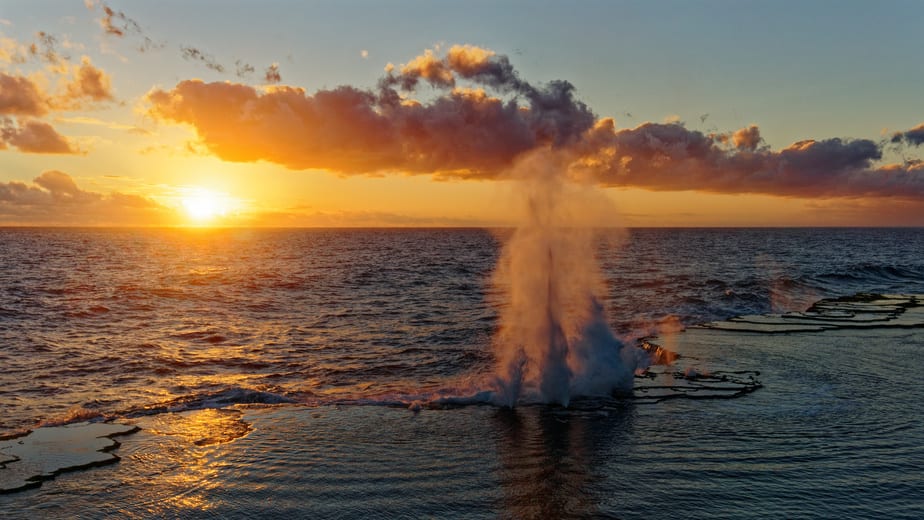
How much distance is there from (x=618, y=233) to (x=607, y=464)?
411 inches

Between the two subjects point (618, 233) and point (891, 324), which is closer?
point (618, 233)

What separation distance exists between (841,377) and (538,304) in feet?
31.5

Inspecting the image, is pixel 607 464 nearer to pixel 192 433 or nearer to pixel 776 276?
pixel 192 433

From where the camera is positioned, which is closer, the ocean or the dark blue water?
the ocean

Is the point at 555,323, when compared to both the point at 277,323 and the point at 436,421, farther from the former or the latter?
the point at 277,323

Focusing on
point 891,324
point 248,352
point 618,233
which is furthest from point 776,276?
point 248,352

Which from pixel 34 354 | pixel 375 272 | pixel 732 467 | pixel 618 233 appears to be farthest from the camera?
pixel 375 272

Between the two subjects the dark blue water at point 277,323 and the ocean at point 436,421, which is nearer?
the ocean at point 436,421

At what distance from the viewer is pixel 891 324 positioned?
1177 inches

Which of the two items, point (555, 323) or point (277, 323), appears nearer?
point (555, 323)

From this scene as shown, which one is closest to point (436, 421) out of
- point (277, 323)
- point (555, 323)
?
point (555, 323)

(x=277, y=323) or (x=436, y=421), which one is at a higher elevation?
(x=436, y=421)

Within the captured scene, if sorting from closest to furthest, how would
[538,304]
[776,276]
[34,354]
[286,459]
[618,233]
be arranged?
[286,459] < [538,304] < [618,233] < [34,354] < [776,276]

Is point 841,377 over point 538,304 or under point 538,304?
under
